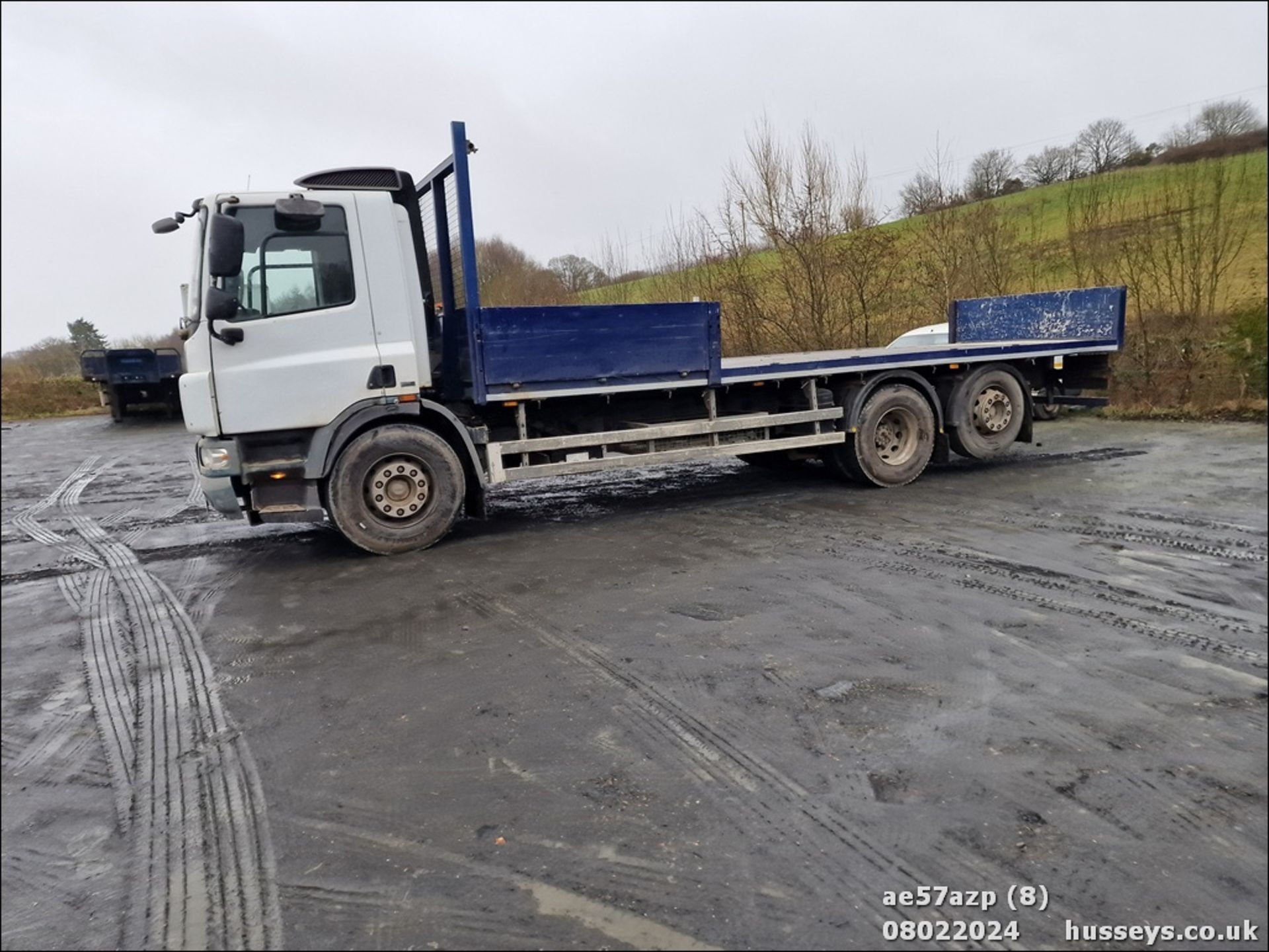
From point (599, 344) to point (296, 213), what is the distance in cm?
264

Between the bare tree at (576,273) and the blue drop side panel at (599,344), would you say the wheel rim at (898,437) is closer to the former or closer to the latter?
the blue drop side panel at (599,344)

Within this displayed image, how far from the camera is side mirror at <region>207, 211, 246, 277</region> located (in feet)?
19.3

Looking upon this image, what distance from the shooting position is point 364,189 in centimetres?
679

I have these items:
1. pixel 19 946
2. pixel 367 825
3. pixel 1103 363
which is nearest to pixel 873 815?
pixel 367 825

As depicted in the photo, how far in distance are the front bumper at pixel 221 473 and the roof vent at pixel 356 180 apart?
222cm

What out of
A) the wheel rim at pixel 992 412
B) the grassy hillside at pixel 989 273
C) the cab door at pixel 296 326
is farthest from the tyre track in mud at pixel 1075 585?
the grassy hillside at pixel 989 273

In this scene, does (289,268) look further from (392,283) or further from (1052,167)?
(1052,167)

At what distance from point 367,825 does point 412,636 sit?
205 centimetres

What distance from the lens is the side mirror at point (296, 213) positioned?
6.27 m

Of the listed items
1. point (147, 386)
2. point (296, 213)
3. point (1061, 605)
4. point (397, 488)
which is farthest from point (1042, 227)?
point (147, 386)

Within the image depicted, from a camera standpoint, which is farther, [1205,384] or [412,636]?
[1205,384]

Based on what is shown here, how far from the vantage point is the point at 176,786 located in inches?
126

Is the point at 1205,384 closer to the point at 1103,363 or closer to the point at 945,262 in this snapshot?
the point at 1103,363

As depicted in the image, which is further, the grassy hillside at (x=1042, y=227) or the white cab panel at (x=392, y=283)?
the grassy hillside at (x=1042, y=227)
